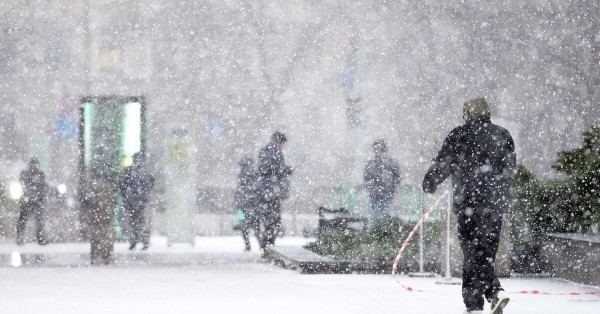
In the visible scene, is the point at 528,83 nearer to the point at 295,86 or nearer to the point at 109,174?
the point at 295,86

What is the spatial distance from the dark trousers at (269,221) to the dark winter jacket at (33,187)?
5822mm

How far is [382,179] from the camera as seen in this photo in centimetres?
2292

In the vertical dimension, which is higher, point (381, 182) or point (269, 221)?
point (381, 182)

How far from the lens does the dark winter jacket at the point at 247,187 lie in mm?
22734

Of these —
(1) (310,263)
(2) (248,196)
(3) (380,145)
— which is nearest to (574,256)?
(1) (310,263)

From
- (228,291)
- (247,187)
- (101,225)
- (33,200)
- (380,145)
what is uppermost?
(380,145)

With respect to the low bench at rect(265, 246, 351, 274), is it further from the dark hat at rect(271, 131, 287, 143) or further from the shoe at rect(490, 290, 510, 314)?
the shoe at rect(490, 290, 510, 314)

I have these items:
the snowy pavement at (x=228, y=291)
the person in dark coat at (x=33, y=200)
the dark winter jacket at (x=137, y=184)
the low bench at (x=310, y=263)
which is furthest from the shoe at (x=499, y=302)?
the person in dark coat at (x=33, y=200)

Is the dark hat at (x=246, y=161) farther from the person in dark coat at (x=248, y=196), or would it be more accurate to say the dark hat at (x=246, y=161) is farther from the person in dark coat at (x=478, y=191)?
the person in dark coat at (x=478, y=191)

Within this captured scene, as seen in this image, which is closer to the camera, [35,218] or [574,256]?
[574,256]

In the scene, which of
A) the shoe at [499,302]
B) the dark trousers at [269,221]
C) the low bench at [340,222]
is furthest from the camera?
the low bench at [340,222]

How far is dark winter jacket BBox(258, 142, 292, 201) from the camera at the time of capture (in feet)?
68.2

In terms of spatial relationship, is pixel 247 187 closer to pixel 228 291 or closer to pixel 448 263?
pixel 448 263

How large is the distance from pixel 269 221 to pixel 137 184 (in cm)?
344
